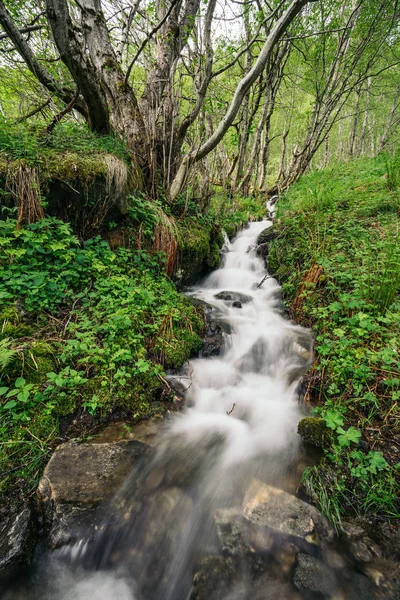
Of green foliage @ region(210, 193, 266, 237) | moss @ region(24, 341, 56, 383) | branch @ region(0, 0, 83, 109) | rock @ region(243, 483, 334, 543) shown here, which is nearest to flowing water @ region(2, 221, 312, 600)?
rock @ region(243, 483, 334, 543)

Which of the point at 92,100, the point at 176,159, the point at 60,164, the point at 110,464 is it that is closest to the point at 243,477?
the point at 110,464

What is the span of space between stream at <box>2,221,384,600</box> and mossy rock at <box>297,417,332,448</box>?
147 mm

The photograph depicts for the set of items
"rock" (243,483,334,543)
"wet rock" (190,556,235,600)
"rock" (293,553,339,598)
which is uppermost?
"rock" (243,483,334,543)

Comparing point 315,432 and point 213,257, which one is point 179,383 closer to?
point 315,432

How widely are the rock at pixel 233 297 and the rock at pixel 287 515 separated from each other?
304 centimetres

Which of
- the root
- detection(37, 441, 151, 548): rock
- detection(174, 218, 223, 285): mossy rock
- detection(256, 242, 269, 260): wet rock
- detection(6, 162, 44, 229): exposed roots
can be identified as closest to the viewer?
detection(37, 441, 151, 548): rock

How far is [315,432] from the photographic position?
2199mm

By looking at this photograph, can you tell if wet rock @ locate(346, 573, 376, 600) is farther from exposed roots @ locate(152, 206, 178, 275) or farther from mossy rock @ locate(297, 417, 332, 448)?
exposed roots @ locate(152, 206, 178, 275)

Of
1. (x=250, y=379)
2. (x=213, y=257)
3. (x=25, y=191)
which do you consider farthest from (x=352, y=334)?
(x=25, y=191)

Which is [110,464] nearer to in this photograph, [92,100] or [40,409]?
[40,409]

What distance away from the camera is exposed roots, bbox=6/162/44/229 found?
271cm

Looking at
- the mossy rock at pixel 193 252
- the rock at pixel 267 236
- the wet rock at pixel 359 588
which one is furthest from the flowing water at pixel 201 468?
the rock at pixel 267 236

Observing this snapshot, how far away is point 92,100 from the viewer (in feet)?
11.5

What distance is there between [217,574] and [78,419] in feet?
4.89
